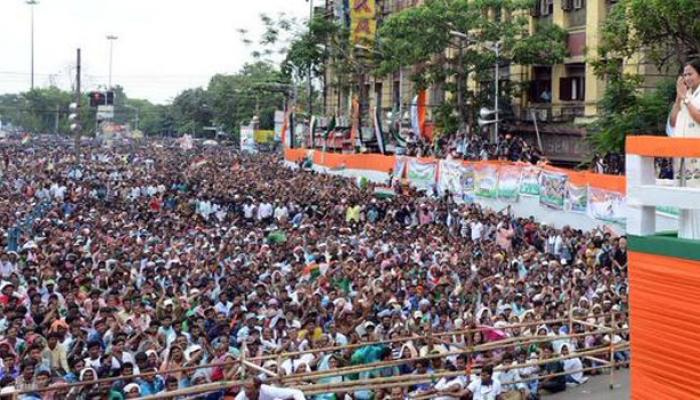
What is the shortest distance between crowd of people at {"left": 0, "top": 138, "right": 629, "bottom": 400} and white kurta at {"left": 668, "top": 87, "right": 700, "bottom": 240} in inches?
146

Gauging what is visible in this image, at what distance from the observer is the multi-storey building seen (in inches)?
1174

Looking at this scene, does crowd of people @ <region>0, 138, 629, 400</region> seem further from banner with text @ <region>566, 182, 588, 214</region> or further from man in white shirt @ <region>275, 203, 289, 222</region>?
banner with text @ <region>566, 182, 588, 214</region>

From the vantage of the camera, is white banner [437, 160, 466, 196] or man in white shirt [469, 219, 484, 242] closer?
man in white shirt [469, 219, 484, 242]

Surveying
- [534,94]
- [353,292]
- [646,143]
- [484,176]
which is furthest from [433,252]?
[534,94]

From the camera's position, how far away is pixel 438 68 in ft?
116

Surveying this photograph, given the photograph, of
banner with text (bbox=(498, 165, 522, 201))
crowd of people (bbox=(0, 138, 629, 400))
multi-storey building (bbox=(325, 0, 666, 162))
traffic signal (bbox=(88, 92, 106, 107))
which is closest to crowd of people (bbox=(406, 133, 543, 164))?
multi-storey building (bbox=(325, 0, 666, 162))

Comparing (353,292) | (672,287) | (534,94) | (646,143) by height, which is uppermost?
(534,94)

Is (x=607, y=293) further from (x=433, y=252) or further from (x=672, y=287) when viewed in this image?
(x=672, y=287)

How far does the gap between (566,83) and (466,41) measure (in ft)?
12.1

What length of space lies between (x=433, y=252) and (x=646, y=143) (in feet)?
42.4

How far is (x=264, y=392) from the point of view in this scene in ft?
26.1

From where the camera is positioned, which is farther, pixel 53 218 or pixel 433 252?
pixel 53 218

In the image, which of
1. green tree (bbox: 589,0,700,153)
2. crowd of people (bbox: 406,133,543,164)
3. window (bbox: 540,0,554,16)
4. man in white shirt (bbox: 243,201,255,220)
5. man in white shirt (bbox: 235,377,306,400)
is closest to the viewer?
man in white shirt (bbox: 235,377,306,400)

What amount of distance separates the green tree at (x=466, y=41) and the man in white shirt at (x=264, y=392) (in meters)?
24.5
